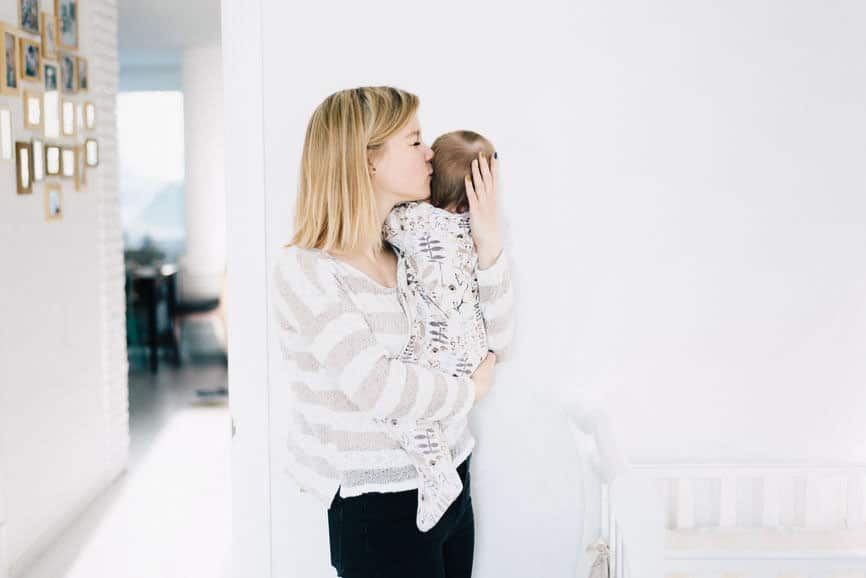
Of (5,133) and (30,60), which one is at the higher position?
(30,60)

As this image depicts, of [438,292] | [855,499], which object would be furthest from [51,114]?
[855,499]

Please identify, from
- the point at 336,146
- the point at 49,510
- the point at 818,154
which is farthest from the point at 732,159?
the point at 49,510

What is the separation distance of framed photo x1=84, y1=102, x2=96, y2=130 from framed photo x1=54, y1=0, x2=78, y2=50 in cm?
27

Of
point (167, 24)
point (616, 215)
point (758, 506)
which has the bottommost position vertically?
point (758, 506)

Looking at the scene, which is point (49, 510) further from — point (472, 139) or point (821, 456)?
point (821, 456)

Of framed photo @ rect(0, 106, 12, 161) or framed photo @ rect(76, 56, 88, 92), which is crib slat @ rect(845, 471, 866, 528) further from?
framed photo @ rect(76, 56, 88, 92)

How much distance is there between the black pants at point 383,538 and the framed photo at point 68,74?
8.23ft

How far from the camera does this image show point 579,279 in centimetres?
179

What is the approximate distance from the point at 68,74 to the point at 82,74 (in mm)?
172

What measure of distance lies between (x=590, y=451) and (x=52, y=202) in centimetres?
239

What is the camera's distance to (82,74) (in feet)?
11.3

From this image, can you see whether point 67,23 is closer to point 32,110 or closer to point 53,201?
point 32,110

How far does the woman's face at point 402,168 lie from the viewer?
1429 mm

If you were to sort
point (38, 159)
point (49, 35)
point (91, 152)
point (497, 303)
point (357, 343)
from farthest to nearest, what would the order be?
point (91, 152) < point (49, 35) < point (38, 159) < point (497, 303) < point (357, 343)
